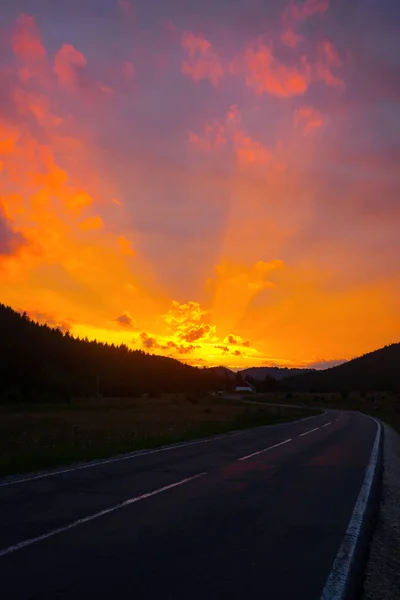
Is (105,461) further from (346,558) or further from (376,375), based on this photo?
(376,375)

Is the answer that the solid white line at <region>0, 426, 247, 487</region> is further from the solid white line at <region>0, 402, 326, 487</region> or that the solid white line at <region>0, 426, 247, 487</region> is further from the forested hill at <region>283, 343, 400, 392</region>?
the forested hill at <region>283, 343, 400, 392</region>

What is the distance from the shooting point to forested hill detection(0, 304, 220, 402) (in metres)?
110

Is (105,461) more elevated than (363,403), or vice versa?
(363,403)

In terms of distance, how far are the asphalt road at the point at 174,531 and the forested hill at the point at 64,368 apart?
92.6m

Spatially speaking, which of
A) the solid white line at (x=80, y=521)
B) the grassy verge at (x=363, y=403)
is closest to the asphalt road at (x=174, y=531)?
the solid white line at (x=80, y=521)

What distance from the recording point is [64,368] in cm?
13862

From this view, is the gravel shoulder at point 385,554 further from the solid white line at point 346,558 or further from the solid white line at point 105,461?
the solid white line at point 105,461

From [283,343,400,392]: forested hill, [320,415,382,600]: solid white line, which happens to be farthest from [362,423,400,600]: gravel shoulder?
[283,343,400,392]: forested hill

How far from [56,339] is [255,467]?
458 ft

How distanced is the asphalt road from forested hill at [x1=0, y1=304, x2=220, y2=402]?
92603mm

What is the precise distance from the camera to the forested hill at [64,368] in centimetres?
11006

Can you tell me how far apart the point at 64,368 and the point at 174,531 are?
445 ft

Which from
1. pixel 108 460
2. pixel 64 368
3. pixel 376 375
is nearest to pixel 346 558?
pixel 108 460

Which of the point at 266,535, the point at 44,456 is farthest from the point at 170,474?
the point at 266,535
